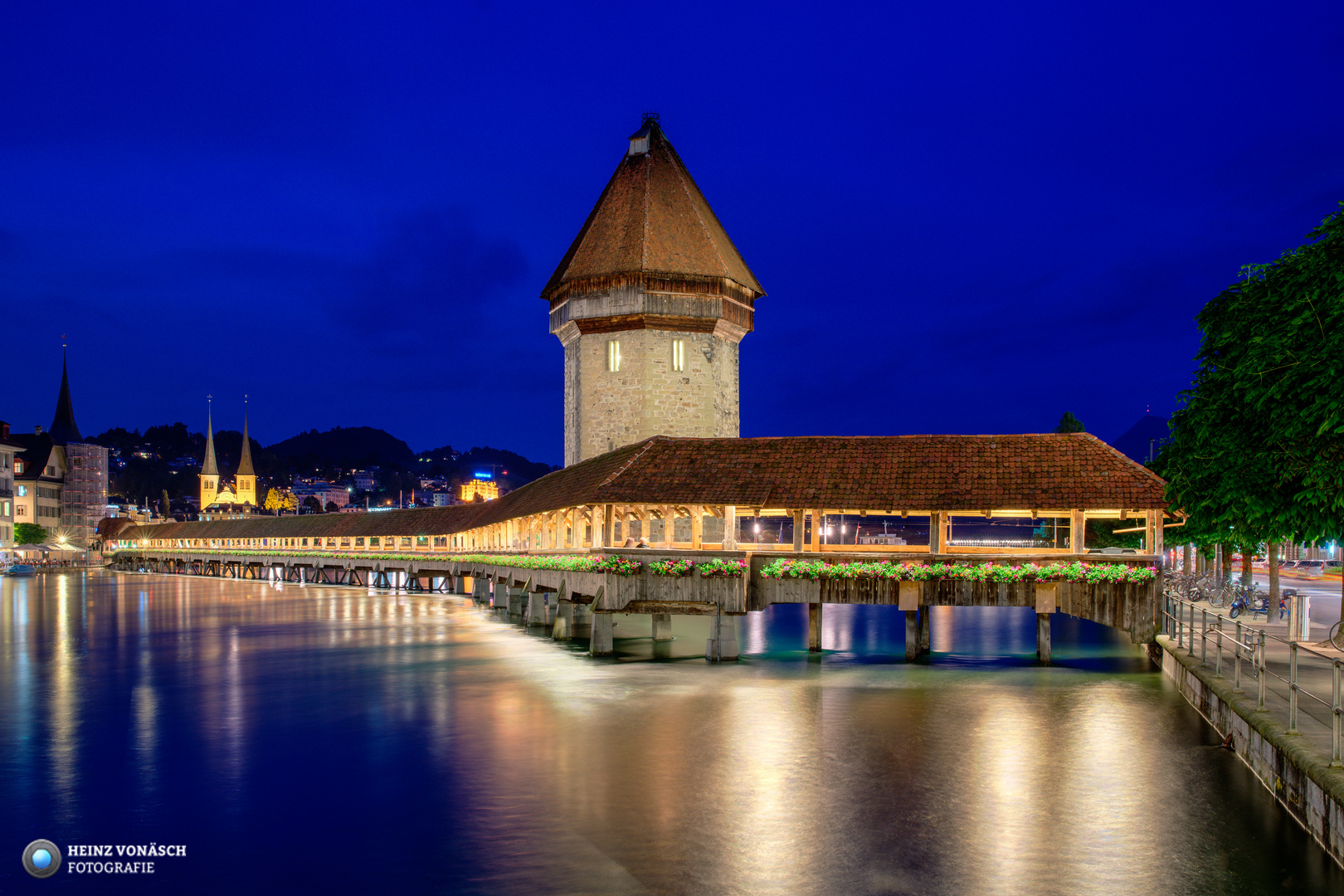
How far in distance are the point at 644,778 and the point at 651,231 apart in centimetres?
3007

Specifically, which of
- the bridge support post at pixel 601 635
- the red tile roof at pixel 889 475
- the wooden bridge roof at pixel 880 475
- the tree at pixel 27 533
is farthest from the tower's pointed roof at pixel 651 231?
the tree at pixel 27 533

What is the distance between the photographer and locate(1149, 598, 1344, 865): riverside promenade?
32.6 feet

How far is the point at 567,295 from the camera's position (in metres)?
42.5

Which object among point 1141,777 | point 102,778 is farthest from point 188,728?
point 1141,777

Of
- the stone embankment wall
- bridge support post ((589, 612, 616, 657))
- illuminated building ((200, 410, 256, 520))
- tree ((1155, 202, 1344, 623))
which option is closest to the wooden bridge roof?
tree ((1155, 202, 1344, 623))

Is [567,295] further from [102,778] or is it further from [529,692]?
[102,778]

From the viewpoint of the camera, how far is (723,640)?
90.8 ft

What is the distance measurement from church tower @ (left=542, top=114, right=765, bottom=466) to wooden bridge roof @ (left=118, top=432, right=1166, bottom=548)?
39.8 ft

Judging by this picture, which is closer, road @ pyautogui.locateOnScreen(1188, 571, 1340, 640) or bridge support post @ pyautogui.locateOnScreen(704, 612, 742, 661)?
road @ pyautogui.locateOnScreen(1188, 571, 1340, 640)

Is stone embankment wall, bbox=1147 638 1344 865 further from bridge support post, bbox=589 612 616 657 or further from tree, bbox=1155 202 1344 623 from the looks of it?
bridge support post, bbox=589 612 616 657

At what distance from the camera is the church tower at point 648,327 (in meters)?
40.8

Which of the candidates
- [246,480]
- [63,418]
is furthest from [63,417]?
[246,480]

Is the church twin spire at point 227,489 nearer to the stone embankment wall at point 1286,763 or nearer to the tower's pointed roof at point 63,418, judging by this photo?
the tower's pointed roof at point 63,418

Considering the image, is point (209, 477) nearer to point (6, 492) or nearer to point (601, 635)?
point (6, 492)
